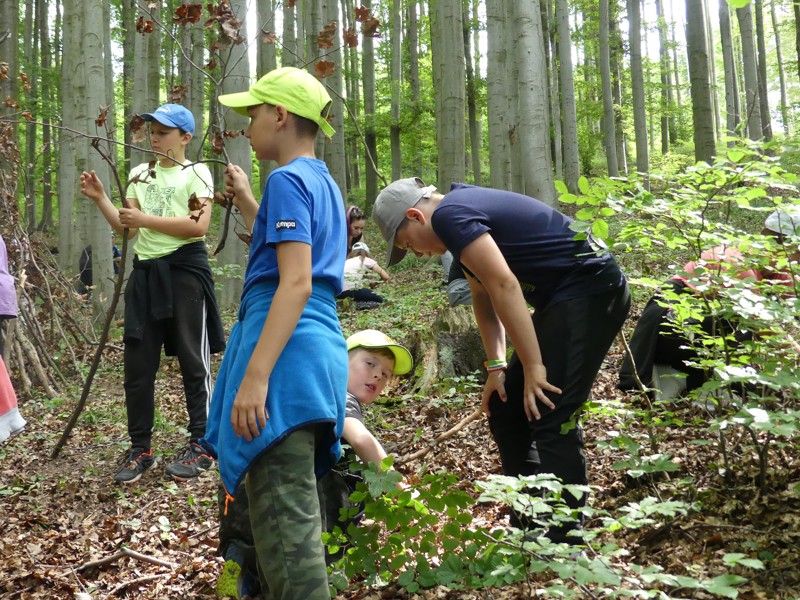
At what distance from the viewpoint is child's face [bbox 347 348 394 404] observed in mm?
3242

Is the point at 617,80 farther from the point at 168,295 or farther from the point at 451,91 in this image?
the point at 168,295

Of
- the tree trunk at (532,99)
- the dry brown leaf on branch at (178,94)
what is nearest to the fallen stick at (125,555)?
the dry brown leaf on branch at (178,94)

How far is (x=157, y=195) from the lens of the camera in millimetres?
4223

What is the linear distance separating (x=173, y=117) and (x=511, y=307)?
8.72 feet

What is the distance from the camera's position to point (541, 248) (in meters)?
2.71

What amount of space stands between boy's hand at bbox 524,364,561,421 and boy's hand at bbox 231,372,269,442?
1040mm

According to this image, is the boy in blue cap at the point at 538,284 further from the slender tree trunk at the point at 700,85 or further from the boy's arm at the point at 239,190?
the slender tree trunk at the point at 700,85

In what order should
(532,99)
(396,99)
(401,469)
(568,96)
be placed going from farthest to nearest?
(396,99), (568,96), (532,99), (401,469)

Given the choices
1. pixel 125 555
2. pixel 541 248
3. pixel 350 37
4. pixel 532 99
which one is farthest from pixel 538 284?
pixel 532 99

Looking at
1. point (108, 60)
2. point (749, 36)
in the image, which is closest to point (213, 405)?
point (108, 60)

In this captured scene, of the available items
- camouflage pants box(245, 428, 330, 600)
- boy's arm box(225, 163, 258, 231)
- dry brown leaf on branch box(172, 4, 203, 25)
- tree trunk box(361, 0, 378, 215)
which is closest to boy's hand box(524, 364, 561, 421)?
camouflage pants box(245, 428, 330, 600)

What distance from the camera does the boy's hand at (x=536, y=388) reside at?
2.56 metres

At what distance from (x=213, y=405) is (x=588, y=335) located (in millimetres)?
1405

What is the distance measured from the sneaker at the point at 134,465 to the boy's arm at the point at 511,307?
267 cm
